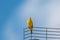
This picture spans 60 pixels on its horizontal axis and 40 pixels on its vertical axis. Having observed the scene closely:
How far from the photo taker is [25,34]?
4.94 ft

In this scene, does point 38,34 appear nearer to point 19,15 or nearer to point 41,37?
point 41,37

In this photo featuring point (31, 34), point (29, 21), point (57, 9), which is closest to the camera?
point (29, 21)

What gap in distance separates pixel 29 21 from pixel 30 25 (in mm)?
33

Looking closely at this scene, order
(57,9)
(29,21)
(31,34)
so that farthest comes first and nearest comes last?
(57,9) < (31,34) < (29,21)

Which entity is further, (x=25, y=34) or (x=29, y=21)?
(x=25, y=34)

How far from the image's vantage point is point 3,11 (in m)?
1.65

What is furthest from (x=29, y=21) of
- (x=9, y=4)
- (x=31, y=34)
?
(x=9, y=4)

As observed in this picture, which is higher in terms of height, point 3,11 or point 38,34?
point 3,11

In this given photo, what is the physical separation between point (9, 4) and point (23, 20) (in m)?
0.20

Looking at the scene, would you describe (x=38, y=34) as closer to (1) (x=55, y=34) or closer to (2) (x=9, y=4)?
(1) (x=55, y=34)

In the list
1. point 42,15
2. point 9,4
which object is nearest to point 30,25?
point 42,15

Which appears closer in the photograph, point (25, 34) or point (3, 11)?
point (25, 34)

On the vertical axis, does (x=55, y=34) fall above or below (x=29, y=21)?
below

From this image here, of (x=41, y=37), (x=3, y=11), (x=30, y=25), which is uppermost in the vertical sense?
(x=3, y=11)
